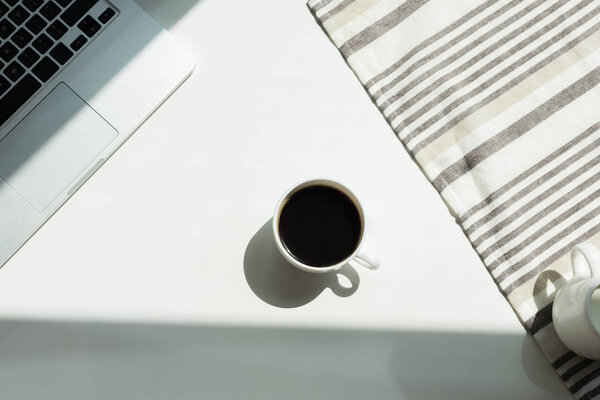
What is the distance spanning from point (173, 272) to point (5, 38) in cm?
30

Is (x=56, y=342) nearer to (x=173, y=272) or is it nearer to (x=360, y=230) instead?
(x=173, y=272)

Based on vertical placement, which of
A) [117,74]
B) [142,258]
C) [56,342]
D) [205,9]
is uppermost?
[205,9]

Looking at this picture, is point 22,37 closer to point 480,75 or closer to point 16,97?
point 16,97

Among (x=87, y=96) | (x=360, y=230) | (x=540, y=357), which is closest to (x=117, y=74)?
(x=87, y=96)

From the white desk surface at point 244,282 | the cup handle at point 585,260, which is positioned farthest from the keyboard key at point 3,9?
the cup handle at point 585,260

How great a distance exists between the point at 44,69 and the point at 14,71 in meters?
0.03

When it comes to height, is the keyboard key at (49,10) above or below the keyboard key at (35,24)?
above

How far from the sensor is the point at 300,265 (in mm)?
564

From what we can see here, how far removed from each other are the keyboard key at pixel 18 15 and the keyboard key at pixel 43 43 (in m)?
0.02

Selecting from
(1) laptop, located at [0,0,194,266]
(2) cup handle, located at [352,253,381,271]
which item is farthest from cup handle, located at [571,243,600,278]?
(1) laptop, located at [0,0,194,266]

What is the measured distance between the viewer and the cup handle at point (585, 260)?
0.56 meters

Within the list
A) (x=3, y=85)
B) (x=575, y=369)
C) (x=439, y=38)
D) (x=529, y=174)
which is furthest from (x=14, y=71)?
(x=575, y=369)

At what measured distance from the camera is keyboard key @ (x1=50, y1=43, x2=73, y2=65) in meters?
0.61

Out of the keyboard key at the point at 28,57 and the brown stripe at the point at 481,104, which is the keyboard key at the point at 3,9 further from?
the brown stripe at the point at 481,104
